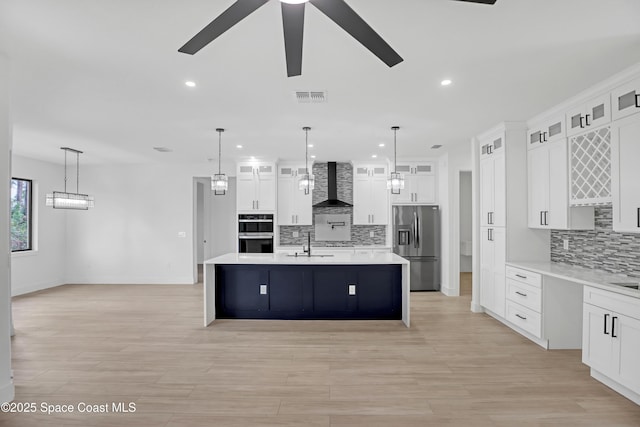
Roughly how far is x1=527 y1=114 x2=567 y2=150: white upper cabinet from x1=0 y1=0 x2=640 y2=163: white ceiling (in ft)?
0.75

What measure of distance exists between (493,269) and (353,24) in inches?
175

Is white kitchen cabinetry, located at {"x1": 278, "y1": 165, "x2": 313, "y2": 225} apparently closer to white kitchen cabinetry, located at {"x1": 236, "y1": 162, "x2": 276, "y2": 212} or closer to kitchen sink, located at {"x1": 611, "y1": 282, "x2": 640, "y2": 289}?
white kitchen cabinetry, located at {"x1": 236, "y1": 162, "x2": 276, "y2": 212}

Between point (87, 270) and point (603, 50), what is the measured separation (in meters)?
9.72

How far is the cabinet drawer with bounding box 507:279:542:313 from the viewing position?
420cm

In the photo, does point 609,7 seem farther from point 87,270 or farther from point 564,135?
point 87,270

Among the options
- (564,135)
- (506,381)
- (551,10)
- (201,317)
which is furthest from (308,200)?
(551,10)

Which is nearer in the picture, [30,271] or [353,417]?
[353,417]

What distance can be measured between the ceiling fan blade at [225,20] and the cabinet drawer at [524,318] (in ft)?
14.1

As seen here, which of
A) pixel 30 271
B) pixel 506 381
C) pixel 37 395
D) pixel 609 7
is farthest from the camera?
pixel 30 271

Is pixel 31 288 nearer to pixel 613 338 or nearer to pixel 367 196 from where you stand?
pixel 367 196

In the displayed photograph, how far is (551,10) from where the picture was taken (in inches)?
91.1

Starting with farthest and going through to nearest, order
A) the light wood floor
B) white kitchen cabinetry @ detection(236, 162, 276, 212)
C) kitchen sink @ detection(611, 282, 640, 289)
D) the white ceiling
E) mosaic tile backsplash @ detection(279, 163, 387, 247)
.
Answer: mosaic tile backsplash @ detection(279, 163, 387, 247) < white kitchen cabinetry @ detection(236, 162, 276, 212) < kitchen sink @ detection(611, 282, 640, 289) < the light wood floor < the white ceiling

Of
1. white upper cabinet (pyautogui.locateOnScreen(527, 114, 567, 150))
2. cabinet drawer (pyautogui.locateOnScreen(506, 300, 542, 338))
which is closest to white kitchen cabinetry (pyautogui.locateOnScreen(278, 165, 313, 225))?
cabinet drawer (pyautogui.locateOnScreen(506, 300, 542, 338))

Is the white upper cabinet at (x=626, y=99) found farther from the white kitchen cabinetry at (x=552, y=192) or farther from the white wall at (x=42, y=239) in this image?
the white wall at (x=42, y=239)
